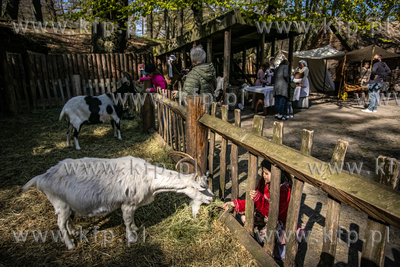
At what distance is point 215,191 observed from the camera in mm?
3324

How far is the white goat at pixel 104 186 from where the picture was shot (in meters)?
2.18

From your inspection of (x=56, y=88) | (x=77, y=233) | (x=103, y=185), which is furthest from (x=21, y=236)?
(x=56, y=88)

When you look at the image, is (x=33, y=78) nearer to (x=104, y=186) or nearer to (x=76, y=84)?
(x=76, y=84)

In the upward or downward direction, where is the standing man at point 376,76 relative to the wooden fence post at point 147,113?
upward

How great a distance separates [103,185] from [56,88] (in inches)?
389

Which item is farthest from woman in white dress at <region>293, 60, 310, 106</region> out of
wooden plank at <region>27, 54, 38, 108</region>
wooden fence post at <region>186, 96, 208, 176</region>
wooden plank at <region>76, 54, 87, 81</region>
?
wooden plank at <region>27, 54, 38, 108</region>

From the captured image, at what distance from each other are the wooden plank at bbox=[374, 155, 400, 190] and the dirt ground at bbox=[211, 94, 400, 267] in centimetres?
134

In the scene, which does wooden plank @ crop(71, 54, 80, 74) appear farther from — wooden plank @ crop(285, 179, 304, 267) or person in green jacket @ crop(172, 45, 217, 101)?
wooden plank @ crop(285, 179, 304, 267)

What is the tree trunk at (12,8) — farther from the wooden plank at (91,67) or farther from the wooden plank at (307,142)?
the wooden plank at (307,142)

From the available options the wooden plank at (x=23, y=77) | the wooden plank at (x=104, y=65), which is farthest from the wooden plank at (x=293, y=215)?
the wooden plank at (x=104, y=65)

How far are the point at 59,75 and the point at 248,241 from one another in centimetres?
1088

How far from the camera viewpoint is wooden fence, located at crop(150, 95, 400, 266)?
1136mm

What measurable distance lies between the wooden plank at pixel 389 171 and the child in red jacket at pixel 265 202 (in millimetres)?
1044

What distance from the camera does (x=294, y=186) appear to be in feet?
5.50
